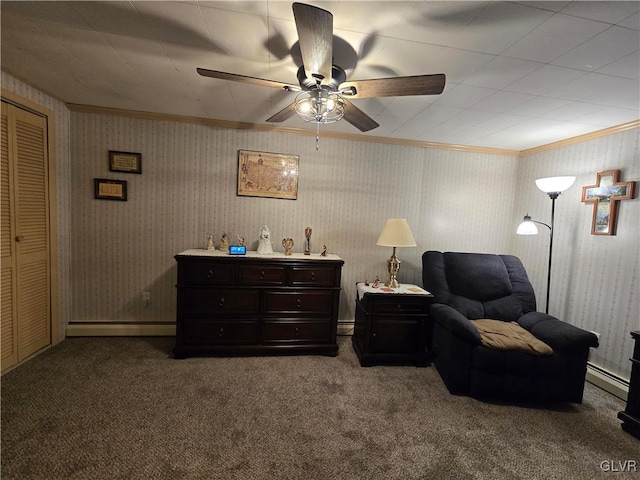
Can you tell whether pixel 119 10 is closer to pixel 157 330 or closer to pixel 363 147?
pixel 363 147

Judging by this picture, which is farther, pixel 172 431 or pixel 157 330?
pixel 157 330

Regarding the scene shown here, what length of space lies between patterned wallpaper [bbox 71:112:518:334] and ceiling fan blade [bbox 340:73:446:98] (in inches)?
63.5

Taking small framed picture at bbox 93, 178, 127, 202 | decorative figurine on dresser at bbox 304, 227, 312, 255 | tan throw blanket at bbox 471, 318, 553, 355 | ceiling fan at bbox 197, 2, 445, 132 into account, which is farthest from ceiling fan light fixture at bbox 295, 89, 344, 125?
small framed picture at bbox 93, 178, 127, 202

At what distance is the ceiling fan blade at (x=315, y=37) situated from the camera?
39.0 inches

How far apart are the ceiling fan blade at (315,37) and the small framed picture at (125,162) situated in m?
2.29

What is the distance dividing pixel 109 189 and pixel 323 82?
2.55 meters

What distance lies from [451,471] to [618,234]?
240cm

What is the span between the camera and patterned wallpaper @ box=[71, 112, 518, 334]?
280 cm

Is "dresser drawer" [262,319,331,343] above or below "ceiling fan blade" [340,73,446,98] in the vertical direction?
below

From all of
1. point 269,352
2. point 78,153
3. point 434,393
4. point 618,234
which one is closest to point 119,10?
point 78,153

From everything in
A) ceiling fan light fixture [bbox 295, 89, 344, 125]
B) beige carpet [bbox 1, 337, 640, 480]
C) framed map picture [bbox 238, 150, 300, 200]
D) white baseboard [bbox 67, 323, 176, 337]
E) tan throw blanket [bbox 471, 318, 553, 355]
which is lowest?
beige carpet [bbox 1, 337, 640, 480]

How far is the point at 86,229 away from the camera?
2.80 meters

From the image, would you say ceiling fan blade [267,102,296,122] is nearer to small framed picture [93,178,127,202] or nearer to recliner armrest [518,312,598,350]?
small framed picture [93,178,127,202]

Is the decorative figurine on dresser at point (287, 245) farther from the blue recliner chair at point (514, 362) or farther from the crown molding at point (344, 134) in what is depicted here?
the blue recliner chair at point (514, 362)
